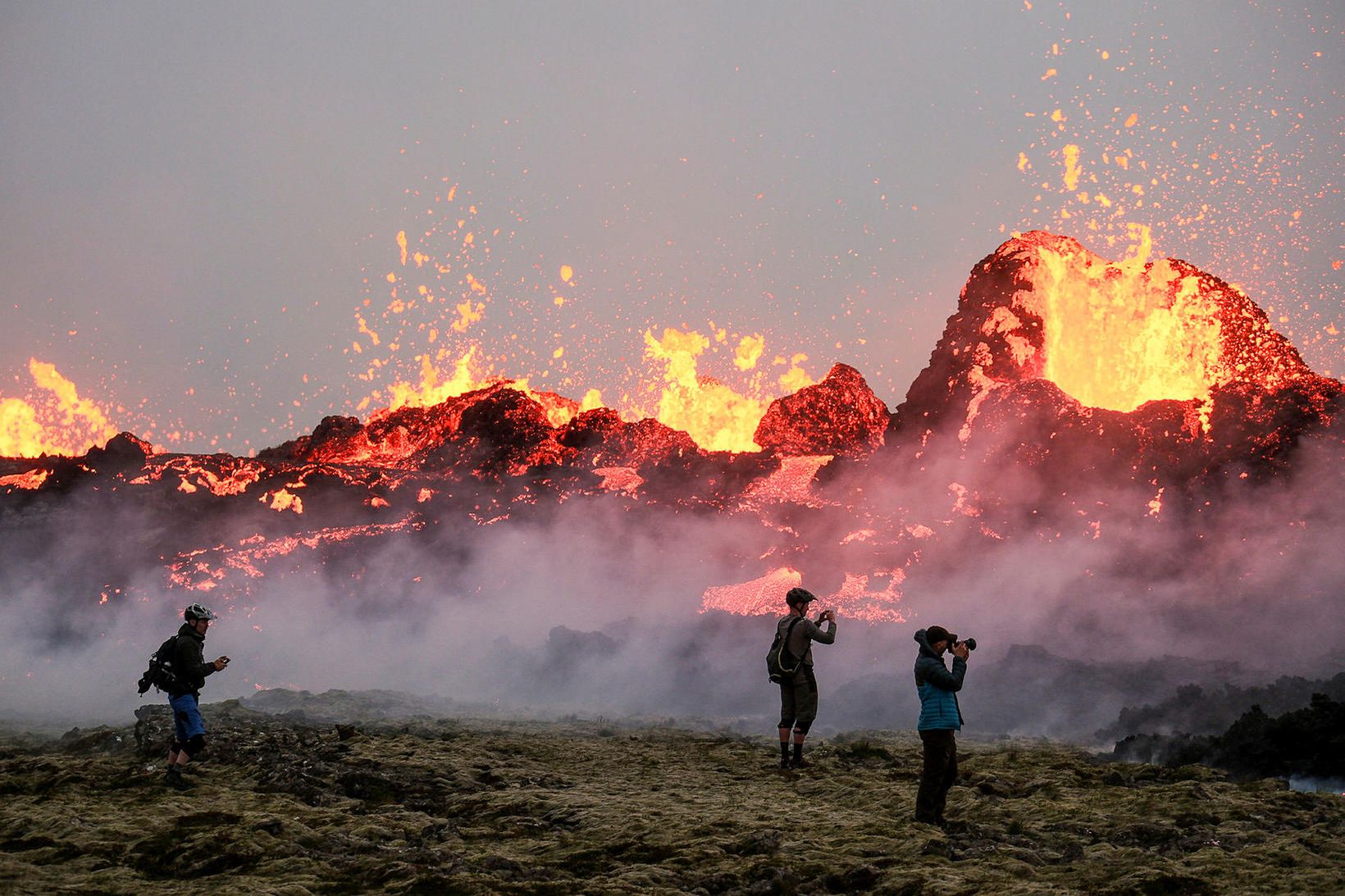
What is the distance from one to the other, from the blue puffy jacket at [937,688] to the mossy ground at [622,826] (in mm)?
1197

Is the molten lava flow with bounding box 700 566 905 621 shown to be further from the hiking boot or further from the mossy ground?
the hiking boot

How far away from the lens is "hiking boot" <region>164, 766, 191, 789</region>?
14.2 metres

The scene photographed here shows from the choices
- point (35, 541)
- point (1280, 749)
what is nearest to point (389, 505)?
point (35, 541)

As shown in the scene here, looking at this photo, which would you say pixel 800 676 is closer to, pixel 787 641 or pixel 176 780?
pixel 787 641

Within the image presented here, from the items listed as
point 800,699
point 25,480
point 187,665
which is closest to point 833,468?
point 800,699

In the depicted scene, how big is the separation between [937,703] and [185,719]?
389 inches

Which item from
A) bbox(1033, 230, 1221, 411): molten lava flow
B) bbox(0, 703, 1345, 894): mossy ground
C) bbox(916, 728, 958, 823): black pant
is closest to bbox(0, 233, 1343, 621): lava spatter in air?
bbox(1033, 230, 1221, 411): molten lava flow

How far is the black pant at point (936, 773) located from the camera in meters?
11.9

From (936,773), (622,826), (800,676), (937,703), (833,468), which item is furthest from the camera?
(833,468)

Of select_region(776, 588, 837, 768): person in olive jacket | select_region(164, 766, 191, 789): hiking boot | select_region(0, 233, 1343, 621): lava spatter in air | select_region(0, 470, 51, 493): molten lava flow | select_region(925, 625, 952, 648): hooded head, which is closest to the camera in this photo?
select_region(925, 625, 952, 648): hooded head

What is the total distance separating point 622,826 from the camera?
12.3 m

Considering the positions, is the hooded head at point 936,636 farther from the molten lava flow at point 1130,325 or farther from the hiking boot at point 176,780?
the molten lava flow at point 1130,325

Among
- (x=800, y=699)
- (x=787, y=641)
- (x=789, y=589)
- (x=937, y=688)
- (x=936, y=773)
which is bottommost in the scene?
(x=936, y=773)

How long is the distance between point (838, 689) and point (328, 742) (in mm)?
23935
